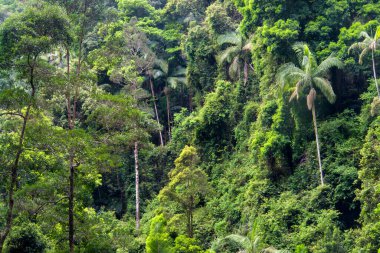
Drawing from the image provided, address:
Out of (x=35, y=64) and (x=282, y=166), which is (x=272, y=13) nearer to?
(x=282, y=166)

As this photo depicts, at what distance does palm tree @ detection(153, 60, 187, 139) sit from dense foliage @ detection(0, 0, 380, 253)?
4.2 inches

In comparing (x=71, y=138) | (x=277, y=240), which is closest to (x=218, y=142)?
(x=277, y=240)

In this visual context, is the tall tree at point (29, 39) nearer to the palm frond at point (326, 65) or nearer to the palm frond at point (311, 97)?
the palm frond at point (311, 97)

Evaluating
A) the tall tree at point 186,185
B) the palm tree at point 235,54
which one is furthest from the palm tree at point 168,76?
the tall tree at point 186,185

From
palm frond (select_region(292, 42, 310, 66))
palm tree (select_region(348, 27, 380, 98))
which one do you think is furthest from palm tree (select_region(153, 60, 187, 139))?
palm tree (select_region(348, 27, 380, 98))

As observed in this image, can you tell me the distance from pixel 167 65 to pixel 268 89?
822 cm

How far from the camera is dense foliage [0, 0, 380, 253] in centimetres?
1319

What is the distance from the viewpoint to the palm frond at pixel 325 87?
2143cm

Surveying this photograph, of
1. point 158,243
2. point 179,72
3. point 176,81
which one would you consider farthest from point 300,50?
point 179,72

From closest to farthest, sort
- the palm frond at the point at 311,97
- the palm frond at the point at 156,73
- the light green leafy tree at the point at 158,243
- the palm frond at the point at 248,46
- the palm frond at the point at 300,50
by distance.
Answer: the light green leafy tree at the point at 158,243 < the palm frond at the point at 311,97 < the palm frond at the point at 300,50 < the palm frond at the point at 248,46 < the palm frond at the point at 156,73

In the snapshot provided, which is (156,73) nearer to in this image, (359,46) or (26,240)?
(359,46)

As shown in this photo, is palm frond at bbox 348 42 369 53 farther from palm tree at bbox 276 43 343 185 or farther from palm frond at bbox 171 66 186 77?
palm frond at bbox 171 66 186 77

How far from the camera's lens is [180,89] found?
32875mm

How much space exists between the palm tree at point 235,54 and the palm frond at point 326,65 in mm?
6104
